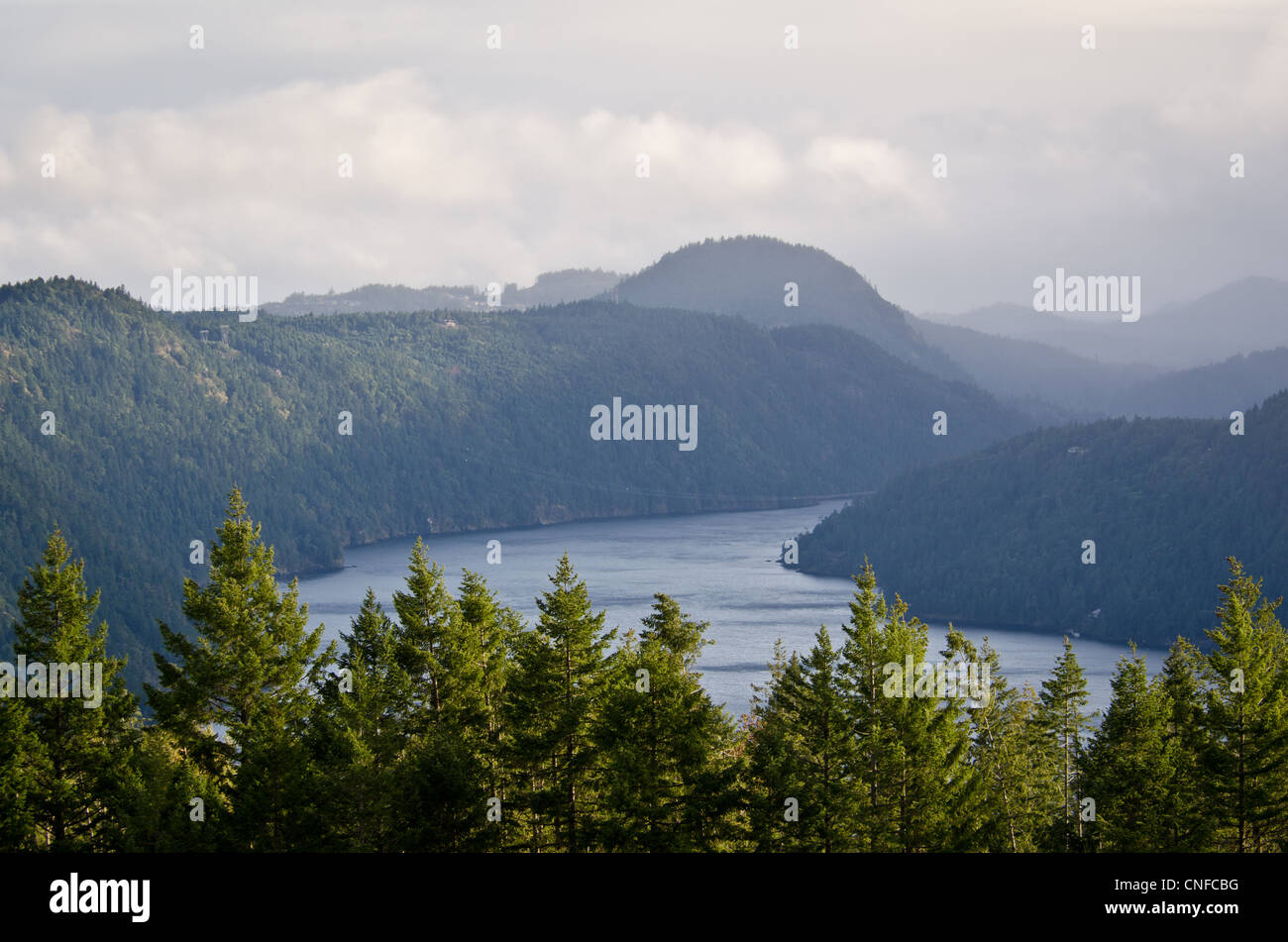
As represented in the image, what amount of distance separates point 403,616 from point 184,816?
9.63 metres

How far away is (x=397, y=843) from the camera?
109 feet


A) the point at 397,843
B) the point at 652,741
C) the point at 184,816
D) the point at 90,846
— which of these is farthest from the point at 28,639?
the point at 652,741

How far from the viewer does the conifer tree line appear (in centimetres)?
3394

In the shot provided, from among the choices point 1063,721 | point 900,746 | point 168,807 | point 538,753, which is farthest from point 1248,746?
point 168,807

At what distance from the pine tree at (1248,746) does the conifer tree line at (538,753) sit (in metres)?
0.09

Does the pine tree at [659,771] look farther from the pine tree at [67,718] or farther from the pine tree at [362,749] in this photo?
the pine tree at [67,718]

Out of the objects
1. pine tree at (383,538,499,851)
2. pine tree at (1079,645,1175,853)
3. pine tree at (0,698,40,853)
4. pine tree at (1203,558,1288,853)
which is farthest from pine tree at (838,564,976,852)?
pine tree at (0,698,40,853)

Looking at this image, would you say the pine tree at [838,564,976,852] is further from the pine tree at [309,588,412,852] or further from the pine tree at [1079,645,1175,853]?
the pine tree at [309,588,412,852]

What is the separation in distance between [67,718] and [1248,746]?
114 feet

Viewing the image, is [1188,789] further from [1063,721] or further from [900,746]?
[1063,721]

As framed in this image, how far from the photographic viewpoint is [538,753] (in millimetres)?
36156
